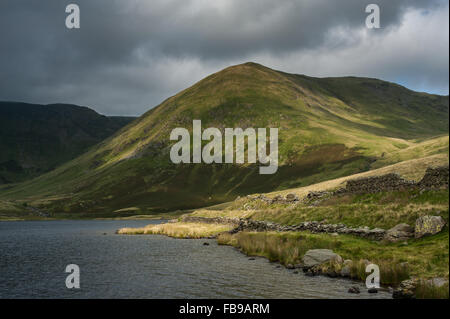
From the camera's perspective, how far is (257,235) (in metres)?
58.1

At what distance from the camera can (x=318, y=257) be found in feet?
124

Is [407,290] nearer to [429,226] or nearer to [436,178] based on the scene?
[429,226]

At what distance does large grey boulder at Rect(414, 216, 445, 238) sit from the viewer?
34.8m

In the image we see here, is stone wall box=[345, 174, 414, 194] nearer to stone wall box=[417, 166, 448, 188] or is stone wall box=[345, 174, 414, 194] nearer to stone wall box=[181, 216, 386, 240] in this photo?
stone wall box=[417, 166, 448, 188]

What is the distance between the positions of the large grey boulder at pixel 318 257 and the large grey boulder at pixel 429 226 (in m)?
8.25

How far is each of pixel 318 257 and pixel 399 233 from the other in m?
8.68

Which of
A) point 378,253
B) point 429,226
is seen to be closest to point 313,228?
point 378,253

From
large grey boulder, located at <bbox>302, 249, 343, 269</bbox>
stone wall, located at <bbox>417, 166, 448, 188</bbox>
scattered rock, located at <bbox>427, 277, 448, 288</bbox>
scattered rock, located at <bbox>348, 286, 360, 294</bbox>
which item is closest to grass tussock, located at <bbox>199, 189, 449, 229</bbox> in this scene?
stone wall, located at <bbox>417, 166, 448, 188</bbox>

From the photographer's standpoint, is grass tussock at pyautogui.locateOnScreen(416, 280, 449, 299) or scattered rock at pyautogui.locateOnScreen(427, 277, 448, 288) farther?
scattered rock at pyautogui.locateOnScreen(427, 277, 448, 288)

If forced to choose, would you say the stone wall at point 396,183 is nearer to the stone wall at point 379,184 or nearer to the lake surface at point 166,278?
the stone wall at point 379,184

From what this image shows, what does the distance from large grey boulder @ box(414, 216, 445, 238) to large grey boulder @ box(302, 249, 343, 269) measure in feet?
27.1

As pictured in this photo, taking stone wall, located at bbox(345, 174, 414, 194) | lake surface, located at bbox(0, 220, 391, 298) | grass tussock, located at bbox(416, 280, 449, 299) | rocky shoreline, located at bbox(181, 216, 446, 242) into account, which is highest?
stone wall, located at bbox(345, 174, 414, 194)

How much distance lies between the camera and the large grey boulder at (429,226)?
1371 inches

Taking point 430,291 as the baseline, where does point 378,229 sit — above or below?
above
